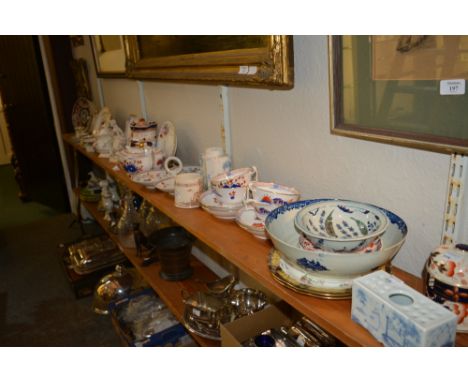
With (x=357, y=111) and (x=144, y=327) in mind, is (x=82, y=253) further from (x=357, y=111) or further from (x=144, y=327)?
(x=357, y=111)

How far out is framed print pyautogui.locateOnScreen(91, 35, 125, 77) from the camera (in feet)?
6.32

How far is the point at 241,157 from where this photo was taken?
1271mm

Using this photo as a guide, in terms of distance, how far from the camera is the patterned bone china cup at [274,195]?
904 mm

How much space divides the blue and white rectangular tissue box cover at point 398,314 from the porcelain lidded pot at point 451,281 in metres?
0.04

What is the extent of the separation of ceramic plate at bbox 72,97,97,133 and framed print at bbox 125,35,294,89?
85 centimetres

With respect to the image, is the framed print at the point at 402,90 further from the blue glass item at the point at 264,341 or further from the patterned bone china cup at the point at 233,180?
the blue glass item at the point at 264,341

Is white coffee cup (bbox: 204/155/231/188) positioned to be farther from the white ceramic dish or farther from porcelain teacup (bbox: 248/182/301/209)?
the white ceramic dish

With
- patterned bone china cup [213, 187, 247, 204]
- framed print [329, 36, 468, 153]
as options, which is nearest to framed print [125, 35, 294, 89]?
framed print [329, 36, 468, 153]

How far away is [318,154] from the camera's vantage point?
96cm

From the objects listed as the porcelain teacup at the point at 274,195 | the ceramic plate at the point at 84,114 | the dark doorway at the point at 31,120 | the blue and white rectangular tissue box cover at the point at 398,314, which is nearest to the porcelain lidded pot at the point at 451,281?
the blue and white rectangular tissue box cover at the point at 398,314

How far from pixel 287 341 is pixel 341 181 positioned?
0.40 m

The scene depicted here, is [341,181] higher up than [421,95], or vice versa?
[421,95]
